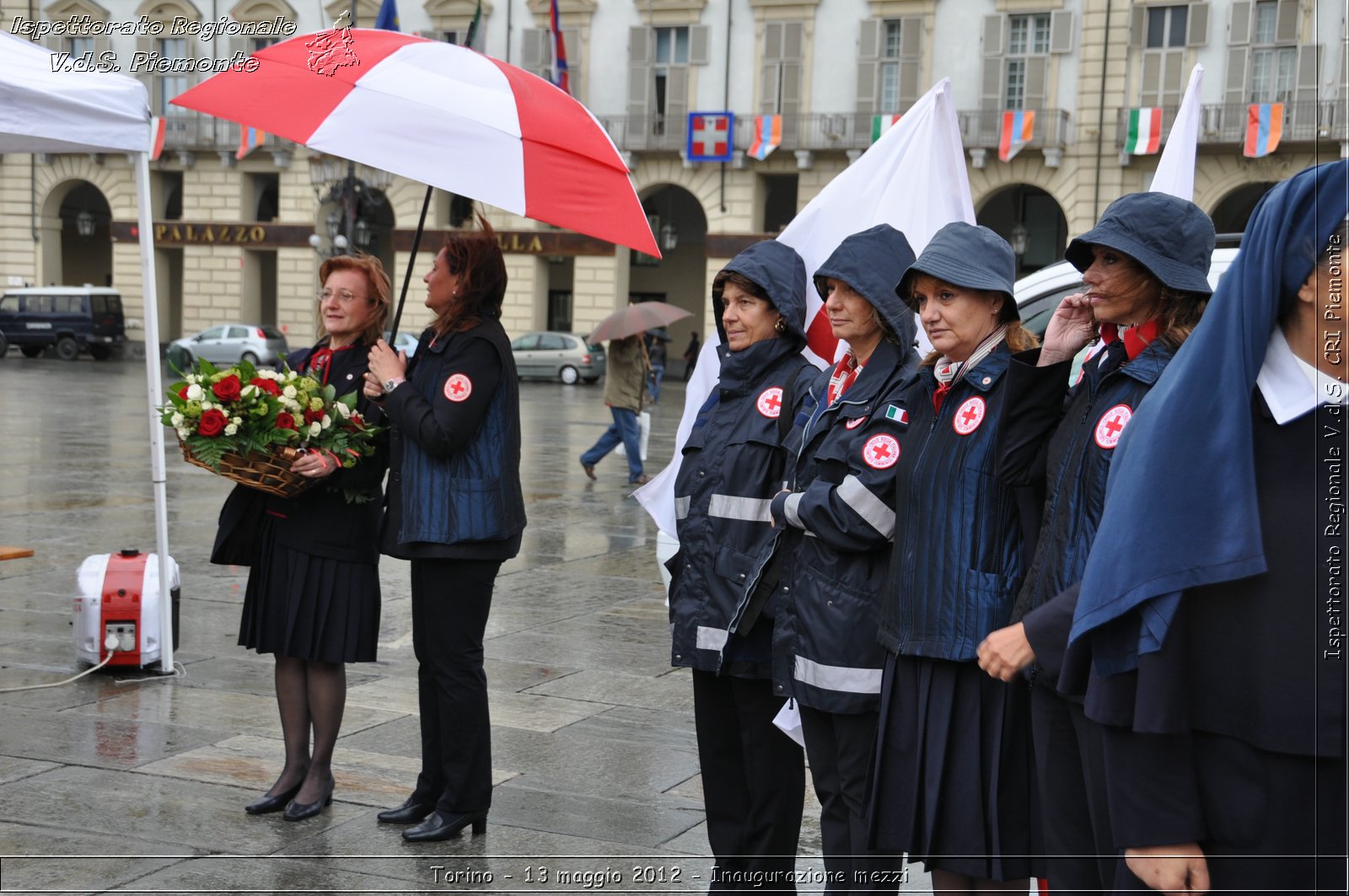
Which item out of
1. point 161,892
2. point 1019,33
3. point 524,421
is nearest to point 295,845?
point 161,892

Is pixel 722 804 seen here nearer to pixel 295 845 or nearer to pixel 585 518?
pixel 295 845

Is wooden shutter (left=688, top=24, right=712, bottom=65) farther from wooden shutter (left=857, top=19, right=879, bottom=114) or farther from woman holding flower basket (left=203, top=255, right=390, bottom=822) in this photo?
woman holding flower basket (left=203, top=255, right=390, bottom=822)

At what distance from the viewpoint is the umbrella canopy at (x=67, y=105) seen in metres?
5.56

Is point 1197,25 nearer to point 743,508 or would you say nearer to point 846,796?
point 743,508

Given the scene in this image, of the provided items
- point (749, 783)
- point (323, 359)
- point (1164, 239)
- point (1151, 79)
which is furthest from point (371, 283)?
point (1151, 79)

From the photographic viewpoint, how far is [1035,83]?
110ft

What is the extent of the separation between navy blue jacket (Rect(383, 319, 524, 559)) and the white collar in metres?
2.58

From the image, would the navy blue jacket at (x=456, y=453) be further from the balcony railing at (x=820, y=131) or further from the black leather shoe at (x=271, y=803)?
the balcony railing at (x=820, y=131)

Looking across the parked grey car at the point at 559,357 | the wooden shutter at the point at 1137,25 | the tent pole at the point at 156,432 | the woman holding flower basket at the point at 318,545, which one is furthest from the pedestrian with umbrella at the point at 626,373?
the wooden shutter at the point at 1137,25

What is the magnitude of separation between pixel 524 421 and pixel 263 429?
18578 millimetres

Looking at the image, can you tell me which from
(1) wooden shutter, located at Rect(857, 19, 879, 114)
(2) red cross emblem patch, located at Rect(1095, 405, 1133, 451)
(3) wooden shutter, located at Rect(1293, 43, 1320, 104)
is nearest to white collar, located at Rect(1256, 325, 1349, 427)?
(2) red cross emblem patch, located at Rect(1095, 405, 1133, 451)

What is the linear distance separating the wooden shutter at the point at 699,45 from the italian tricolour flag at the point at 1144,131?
10.6 meters

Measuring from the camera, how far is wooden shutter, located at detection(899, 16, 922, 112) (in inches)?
1352

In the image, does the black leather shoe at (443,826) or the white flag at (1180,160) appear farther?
the black leather shoe at (443,826)
